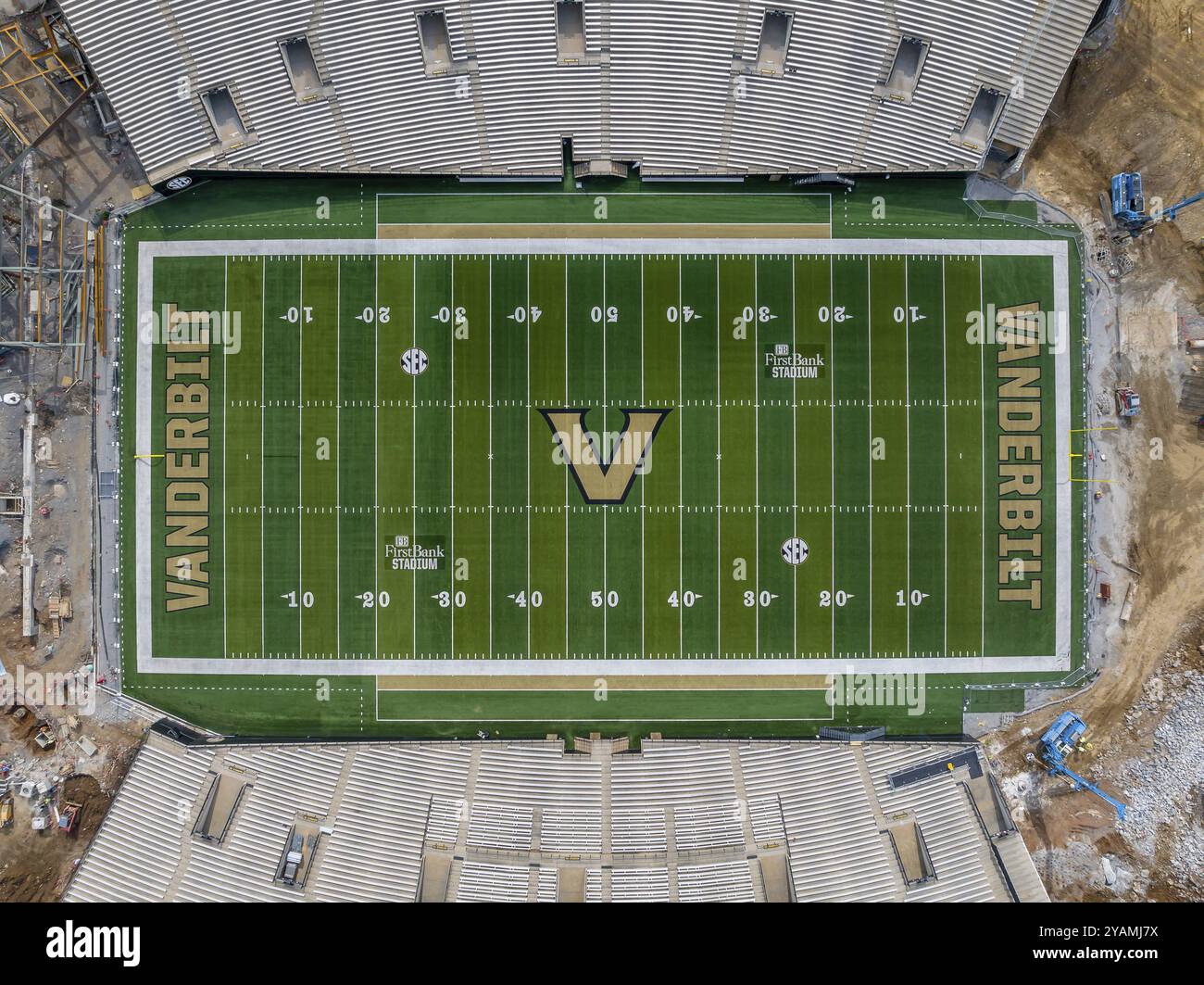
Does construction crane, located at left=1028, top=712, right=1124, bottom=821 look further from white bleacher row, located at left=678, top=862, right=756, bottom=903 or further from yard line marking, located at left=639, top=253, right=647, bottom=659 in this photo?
yard line marking, located at left=639, top=253, right=647, bottom=659

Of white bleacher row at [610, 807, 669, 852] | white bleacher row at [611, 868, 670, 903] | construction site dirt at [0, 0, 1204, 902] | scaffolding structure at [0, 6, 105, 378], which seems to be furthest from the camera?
construction site dirt at [0, 0, 1204, 902]

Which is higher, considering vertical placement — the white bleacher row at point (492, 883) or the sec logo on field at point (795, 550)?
the sec logo on field at point (795, 550)

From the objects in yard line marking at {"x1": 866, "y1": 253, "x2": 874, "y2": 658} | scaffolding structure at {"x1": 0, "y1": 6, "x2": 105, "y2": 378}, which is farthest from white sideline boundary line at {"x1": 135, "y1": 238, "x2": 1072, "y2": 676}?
scaffolding structure at {"x1": 0, "y1": 6, "x2": 105, "y2": 378}

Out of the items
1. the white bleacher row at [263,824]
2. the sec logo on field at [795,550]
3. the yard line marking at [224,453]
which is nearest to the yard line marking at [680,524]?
the sec logo on field at [795,550]

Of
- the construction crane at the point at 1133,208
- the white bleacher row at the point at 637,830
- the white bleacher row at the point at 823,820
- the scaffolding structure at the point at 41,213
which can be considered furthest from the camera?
the construction crane at the point at 1133,208

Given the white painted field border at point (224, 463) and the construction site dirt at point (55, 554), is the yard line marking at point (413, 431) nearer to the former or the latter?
the white painted field border at point (224, 463)

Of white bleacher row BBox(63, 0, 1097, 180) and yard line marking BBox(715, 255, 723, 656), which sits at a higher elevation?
white bleacher row BBox(63, 0, 1097, 180)
